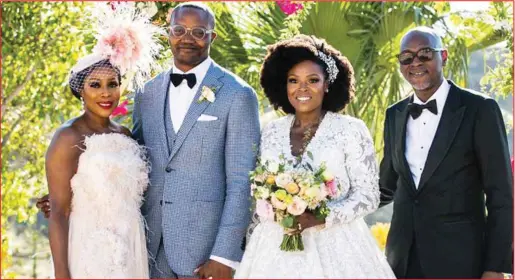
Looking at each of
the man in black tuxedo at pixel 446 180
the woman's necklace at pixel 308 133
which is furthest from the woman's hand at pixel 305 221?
the man in black tuxedo at pixel 446 180

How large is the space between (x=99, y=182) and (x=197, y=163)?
610 millimetres

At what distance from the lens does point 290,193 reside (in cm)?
573

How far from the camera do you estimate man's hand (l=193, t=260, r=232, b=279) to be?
6141mm

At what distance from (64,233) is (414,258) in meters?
2.21

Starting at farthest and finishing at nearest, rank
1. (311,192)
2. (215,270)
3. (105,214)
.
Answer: (105,214), (215,270), (311,192)

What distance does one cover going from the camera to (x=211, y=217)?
627 centimetres

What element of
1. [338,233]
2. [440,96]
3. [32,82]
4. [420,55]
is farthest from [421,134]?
[32,82]

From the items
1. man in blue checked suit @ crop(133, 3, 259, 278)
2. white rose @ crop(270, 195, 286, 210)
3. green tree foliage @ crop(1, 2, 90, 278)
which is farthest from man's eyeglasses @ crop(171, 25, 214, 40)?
green tree foliage @ crop(1, 2, 90, 278)

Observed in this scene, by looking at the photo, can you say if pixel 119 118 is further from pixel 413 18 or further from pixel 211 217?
pixel 211 217

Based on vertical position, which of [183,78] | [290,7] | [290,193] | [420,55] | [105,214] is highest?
[290,7]

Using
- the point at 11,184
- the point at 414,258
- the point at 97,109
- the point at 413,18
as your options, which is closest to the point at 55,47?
the point at 11,184

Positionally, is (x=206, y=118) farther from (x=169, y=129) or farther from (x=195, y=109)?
(x=169, y=129)

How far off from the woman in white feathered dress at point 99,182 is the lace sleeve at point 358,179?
1274mm

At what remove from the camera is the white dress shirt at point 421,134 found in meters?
6.39
